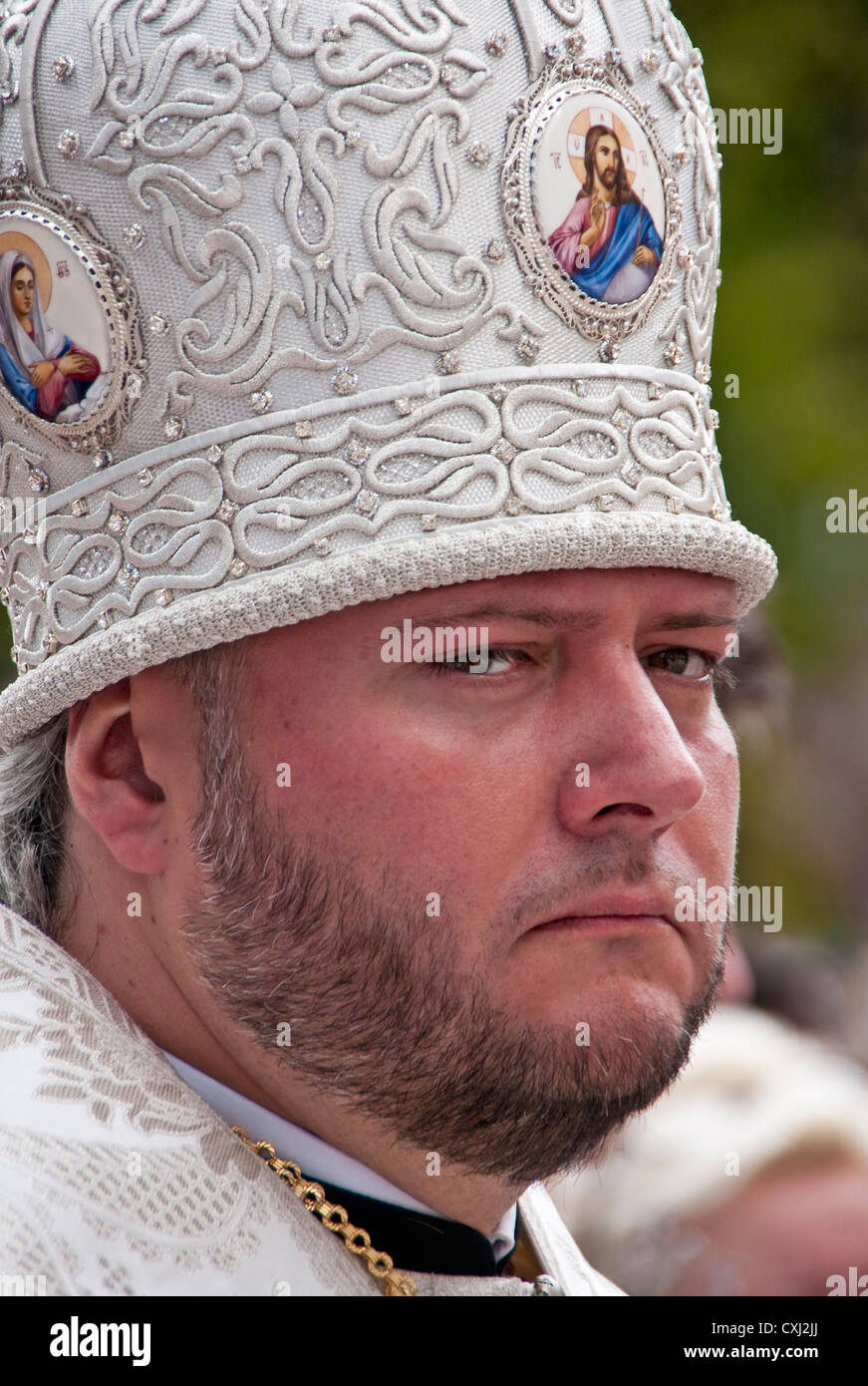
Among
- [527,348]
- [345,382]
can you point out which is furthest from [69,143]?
[527,348]

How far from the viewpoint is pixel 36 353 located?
111 inches

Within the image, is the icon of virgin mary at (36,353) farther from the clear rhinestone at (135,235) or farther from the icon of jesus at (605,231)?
the icon of jesus at (605,231)

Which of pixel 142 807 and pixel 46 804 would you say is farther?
pixel 46 804

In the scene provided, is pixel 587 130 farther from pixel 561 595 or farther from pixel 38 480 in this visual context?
pixel 38 480

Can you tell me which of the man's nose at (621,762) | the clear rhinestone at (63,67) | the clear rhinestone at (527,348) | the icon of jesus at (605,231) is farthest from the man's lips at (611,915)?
the clear rhinestone at (63,67)

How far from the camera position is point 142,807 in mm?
2828

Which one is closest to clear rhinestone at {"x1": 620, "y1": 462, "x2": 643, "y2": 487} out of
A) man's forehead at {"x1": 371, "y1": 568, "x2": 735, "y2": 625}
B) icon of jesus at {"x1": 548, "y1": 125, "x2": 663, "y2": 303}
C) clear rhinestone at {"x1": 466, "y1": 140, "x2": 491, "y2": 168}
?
man's forehead at {"x1": 371, "y1": 568, "x2": 735, "y2": 625}

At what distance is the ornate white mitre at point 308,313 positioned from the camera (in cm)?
268

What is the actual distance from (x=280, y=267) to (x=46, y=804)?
1039 mm

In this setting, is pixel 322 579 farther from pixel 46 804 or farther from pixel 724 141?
pixel 724 141

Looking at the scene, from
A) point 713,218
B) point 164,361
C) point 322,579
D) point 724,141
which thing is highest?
point 724,141

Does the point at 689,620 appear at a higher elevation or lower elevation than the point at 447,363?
lower

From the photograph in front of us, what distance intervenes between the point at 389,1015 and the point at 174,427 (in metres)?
0.98

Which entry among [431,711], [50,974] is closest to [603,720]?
[431,711]
